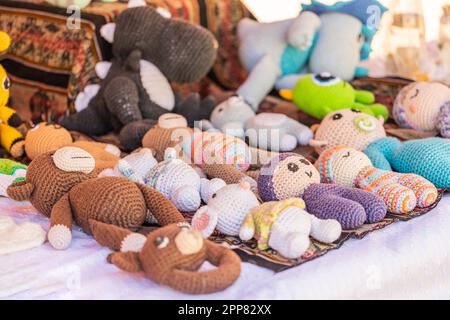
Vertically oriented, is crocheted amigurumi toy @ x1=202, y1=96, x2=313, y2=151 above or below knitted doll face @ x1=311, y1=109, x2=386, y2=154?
below

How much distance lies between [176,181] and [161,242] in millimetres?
274

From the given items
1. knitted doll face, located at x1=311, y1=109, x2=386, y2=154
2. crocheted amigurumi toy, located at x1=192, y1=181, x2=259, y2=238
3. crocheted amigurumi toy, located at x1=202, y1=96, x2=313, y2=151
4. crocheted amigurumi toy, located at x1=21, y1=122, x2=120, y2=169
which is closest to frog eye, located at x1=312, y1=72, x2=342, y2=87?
crocheted amigurumi toy, located at x1=202, y1=96, x2=313, y2=151

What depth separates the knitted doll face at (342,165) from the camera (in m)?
1.19

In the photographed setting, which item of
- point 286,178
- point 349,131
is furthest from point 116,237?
point 349,131

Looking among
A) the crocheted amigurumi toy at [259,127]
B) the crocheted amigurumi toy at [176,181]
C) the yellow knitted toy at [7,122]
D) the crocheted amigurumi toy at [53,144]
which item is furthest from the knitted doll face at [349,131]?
the yellow knitted toy at [7,122]

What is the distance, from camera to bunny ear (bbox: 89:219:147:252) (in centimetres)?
93

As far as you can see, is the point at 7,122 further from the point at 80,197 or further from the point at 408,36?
the point at 408,36

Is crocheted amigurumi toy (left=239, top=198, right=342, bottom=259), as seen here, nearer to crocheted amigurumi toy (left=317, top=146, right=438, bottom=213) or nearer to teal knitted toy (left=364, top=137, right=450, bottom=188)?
crocheted amigurumi toy (left=317, top=146, right=438, bottom=213)

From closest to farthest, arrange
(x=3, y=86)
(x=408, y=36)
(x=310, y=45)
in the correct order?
(x=3, y=86), (x=310, y=45), (x=408, y=36)

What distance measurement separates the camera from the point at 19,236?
41.0 inches

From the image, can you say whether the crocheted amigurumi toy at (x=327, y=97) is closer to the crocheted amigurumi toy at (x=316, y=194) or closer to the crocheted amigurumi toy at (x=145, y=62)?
the crocheted amigurumi toy at (x=145, y=62)

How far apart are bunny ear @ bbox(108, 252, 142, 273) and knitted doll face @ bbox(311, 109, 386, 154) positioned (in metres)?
0.60
